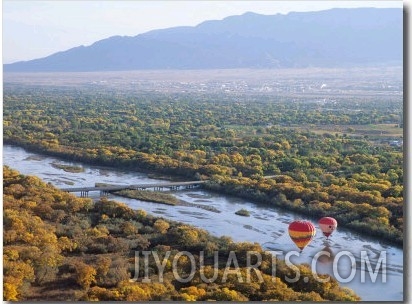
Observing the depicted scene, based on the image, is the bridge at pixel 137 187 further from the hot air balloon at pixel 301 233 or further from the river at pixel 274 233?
the hot air balloon at pixel 301 233

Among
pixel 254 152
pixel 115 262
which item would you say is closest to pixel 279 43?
pixel 254 152

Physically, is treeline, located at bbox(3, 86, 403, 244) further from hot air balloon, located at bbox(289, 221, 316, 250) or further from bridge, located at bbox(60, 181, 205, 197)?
hot air balloon, located at bbox(289, 221, 316, 250)

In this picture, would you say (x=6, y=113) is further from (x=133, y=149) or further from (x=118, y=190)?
(x=118, y=190)

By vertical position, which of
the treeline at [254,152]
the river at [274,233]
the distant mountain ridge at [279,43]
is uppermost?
the distant mountain ridge at [279,43]

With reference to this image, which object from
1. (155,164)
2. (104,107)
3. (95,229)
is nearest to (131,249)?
(95,229)

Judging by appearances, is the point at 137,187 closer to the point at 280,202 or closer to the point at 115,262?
the point at 280,202

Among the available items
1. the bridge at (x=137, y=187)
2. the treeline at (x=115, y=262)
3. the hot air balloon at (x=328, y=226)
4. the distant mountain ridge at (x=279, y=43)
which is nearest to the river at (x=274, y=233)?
the hot air balloon at (x=328, y=226)
